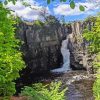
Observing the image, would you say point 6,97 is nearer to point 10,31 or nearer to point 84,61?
point 10,31

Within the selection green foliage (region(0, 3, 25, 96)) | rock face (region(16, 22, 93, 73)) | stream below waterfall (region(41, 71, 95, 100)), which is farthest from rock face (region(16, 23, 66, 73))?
green foliage (region(0, 3, 25, 96))

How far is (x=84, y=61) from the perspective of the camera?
230 ft

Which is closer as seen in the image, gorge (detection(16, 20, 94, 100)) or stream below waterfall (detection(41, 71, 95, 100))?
stream below waterfall (detection(41, 71, 95, 100))

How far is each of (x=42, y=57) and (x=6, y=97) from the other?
170 feet

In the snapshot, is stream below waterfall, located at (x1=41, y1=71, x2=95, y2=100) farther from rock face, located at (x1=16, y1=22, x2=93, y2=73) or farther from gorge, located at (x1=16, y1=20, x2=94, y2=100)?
rock face, located at (x1=16, y1=22, x2=93, y2=73)

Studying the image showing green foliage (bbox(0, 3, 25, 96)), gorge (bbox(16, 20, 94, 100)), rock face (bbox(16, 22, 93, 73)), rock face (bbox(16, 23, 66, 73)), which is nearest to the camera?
green foliage (bbox(0, 3, 25, 96))

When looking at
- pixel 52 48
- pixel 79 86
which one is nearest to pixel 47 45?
pixel 52 48

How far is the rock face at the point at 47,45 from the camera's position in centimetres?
7450

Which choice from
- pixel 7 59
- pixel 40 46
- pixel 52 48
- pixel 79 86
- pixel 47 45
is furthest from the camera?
pixel 52 48

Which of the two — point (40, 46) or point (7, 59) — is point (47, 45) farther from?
point (7, 59)

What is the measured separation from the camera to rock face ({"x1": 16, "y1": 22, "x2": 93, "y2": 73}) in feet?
244

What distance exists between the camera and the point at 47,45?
80.1m

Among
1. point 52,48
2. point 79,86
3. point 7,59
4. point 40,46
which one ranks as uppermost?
point 7,59

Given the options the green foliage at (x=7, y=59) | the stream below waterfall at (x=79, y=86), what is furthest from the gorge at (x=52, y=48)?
the green foliage at (x=7, y=59)
